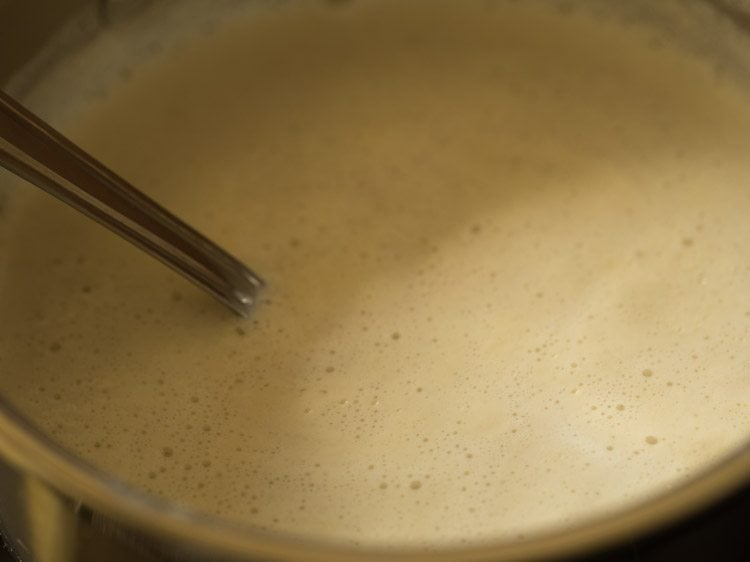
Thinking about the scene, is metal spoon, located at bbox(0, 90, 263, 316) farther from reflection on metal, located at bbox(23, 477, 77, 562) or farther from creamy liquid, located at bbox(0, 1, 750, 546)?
reflection on metal, located at bbox(23, 477, 77, 562)

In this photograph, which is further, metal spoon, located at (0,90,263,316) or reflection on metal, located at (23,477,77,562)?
metal spoon, located at (0,90,263,316)

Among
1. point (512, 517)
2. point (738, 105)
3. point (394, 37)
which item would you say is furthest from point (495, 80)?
point (512, 517)

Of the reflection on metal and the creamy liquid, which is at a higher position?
the creamy liquid

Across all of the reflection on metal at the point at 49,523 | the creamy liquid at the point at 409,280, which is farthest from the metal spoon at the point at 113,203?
the reflection on metal at the point at 49,523

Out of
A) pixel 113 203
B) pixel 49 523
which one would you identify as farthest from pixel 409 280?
pixel 49 523

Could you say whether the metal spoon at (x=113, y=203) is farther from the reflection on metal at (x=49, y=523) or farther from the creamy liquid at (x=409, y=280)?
the reflection on metal at (x=49, y=523)

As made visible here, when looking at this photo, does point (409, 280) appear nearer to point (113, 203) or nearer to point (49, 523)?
point (113, 203)

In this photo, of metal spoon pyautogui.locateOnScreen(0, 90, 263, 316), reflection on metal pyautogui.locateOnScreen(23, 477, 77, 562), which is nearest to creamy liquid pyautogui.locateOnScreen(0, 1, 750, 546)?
metal spoon pyautogui.locateOnScreen(0, 90, 263, 316)
